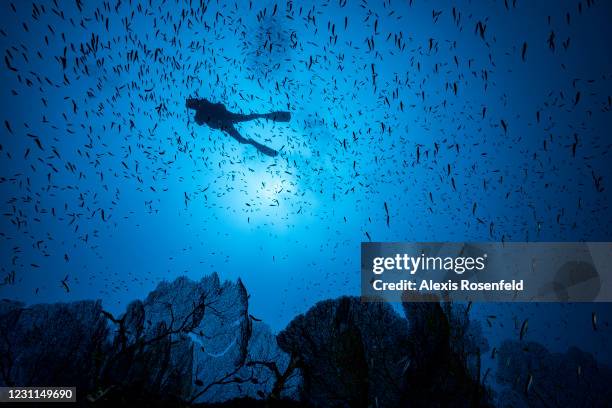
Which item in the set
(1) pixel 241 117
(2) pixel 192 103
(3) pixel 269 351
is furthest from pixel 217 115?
(3) pixel 269 351

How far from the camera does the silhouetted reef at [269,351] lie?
794 cm

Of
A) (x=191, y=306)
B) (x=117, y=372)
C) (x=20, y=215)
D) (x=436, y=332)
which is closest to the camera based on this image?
(x=117, y=372)

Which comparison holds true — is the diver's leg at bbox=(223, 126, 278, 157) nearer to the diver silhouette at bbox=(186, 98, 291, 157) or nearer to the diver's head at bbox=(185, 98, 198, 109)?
the diver silhouette at bbox=(186, 98, 291, 157)

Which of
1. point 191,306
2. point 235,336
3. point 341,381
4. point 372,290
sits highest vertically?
point 372,290

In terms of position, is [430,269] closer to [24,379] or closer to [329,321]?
[329,321]

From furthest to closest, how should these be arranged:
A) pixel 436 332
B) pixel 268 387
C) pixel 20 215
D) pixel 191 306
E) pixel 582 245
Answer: pixel 20 215 → pixel 582 245 → pixel 268 387 → pixel 191 306 → pixel 436 332

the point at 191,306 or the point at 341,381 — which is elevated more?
the point at 191,306

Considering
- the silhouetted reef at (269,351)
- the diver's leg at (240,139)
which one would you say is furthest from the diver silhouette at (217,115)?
the silhouetted reef at (269,351)

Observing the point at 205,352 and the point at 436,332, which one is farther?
the point at 205,352

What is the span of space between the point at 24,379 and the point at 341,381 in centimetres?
888

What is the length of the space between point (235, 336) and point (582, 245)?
19079 millimetres

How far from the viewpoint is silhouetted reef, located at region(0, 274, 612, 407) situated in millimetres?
7941

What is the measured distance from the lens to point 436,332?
8.42 meters

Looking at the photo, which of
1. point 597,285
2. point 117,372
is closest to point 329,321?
point 117,372
